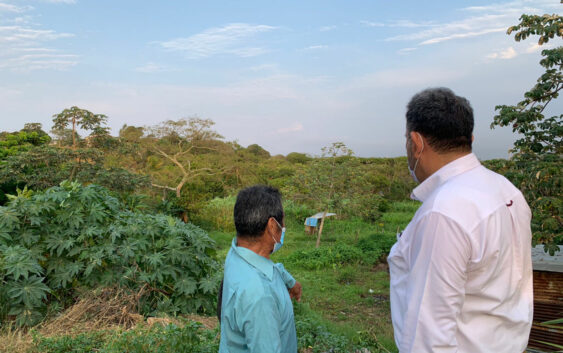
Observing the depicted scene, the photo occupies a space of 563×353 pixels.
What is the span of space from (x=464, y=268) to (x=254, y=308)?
2.31 ft

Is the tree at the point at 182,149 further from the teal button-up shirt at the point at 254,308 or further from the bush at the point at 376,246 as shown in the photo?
the teal button-up shirt at the point at 254,308

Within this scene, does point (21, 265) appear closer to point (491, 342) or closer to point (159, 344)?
point (159, 344)

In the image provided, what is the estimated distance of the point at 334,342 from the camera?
3148 mm

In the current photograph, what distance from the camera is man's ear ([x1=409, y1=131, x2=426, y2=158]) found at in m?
1.55

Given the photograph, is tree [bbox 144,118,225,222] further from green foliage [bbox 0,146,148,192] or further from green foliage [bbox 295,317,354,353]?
green foliage [bbox 295,317,354,353]

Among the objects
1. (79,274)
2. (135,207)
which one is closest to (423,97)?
(79,274)

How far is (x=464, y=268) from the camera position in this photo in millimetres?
1373

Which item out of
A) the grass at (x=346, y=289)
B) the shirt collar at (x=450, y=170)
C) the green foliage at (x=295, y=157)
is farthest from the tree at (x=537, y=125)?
the green foliage at (x=295, y=157)

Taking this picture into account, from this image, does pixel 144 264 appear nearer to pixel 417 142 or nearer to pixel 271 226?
pixel 271 226

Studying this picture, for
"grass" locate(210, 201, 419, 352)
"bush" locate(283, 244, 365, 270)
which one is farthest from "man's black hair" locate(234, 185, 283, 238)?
"bush" locate(283, 244, 365, 270)

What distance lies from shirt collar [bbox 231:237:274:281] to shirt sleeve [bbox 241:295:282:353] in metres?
0.14

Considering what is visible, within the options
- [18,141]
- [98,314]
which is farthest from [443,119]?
[18,141]

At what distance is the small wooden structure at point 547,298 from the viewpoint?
15.0 feet

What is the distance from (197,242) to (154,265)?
18.7 inches
